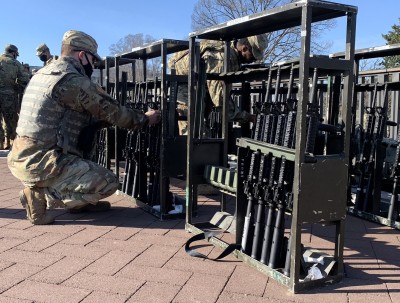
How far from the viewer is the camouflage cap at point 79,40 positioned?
190 inches

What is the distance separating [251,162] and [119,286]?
1.30 meters

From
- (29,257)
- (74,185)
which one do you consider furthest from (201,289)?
(74,185)

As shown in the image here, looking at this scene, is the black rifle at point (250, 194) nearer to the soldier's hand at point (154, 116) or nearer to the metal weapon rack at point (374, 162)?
the soldier's hand at point (154, 116)

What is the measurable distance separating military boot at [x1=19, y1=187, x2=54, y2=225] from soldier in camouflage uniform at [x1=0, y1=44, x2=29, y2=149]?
6428 millimetres

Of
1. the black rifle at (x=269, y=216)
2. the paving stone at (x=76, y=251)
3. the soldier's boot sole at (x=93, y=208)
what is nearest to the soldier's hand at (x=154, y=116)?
the soldier's boot sole at (x=93, y=208)

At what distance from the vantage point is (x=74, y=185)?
4676 mm

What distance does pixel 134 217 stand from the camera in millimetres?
4980

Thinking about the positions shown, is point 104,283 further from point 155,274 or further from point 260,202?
point 260,202

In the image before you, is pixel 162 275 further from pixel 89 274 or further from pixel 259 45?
pixel 259 45

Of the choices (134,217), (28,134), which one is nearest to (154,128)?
(134,217)

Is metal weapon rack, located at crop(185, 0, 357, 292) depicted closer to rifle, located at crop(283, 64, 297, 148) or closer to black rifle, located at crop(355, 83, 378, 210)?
rifle, located at crop(283, 64, 297, 148)

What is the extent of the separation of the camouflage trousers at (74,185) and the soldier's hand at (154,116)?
0.80m

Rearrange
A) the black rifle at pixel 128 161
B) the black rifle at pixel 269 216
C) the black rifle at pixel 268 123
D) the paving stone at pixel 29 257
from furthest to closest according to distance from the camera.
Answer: the black rifle at pixel 128 161 < the paving stone at pixel 29 257 < the black rifle at pixel 268 123 < the black rifle at pixel 269 216

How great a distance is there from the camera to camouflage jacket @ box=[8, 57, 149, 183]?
456cm
